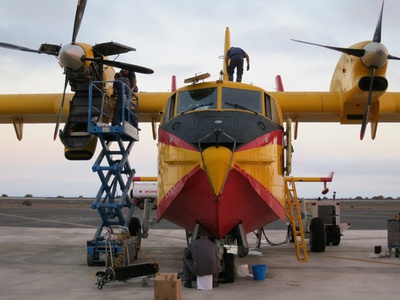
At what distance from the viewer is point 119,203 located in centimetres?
1063

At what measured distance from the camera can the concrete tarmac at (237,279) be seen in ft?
22.1

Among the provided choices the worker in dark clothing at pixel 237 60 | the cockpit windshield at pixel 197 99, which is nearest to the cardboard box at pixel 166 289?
the cockpit windshield at pixel 197 99

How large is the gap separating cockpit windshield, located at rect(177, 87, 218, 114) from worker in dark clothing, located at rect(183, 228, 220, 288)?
2080mm

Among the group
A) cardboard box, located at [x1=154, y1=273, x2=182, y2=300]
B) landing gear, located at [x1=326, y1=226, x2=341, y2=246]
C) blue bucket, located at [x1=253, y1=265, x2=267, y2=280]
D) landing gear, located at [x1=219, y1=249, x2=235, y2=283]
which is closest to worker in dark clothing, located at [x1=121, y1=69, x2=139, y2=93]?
landing gear, located at [x1=219, y1=249, x2=235, y2=283]

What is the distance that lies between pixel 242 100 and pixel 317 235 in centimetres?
606

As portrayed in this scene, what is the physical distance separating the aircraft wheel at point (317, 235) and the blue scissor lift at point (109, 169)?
16.2 ft

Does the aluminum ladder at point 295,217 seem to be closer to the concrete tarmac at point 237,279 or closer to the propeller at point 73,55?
the concrete tarmac at point 237,279

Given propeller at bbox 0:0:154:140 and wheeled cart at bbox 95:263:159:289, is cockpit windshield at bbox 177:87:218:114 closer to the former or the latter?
wheeled cart at bbox 95:263:159:289

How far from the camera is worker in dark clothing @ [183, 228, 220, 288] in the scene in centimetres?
698

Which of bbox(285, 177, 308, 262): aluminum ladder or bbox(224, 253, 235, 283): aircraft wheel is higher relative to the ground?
bbox(285, 177, 308, 262): aluminum ladder

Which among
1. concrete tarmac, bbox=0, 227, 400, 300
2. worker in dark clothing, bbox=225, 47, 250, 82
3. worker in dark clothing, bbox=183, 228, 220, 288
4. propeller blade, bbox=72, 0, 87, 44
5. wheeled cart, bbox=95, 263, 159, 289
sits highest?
propeller blade, bbox=72, 0, 87, 44

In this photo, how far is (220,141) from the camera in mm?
6719

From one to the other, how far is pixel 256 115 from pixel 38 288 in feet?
14.4

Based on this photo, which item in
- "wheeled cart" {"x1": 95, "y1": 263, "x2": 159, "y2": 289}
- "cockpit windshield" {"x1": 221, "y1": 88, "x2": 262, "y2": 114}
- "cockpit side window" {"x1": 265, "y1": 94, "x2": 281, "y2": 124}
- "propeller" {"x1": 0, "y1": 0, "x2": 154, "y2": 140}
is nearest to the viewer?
"wheeled cart" {"x1": 95, "y1": 263, "x2": 159, "y2": 289}
